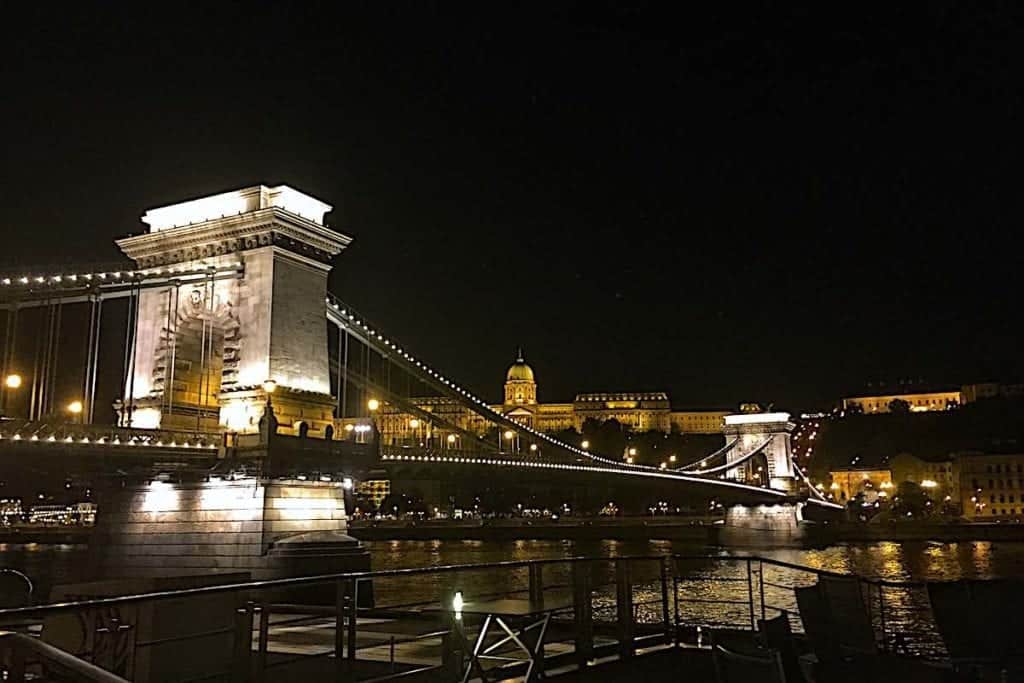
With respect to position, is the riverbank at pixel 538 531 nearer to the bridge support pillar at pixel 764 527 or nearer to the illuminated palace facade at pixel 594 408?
the bridge support pillar at pixel 764 527

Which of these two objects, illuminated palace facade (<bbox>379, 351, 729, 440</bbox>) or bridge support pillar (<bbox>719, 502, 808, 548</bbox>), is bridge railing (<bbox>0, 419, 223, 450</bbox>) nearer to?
bridge support pillar (<bbox>719, 502, 808, 548</bbox>)

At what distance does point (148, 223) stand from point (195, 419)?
5965 millimetres

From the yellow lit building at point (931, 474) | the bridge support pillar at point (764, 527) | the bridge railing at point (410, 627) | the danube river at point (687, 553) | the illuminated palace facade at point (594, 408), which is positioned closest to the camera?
the bridge railing at point (410, 627)

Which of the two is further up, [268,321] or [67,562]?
[268,321]

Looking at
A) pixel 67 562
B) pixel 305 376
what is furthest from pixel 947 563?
pixel 67 562

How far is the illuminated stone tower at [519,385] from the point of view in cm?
16012

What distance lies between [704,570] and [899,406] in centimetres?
13158

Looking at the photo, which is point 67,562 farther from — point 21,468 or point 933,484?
point 933,484

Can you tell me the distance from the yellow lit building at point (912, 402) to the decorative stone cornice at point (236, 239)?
508ft

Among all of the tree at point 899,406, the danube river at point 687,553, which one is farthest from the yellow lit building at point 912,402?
the danube river at point 687,553

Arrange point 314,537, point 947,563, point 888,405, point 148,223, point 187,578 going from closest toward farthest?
point 187,578, point 314,537, point 148,223, point 947,563, point 888,405

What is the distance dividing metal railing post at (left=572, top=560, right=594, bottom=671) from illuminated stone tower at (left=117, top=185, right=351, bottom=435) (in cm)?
1778

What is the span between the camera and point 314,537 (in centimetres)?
2309

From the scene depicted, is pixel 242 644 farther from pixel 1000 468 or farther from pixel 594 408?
pixel 594 408
